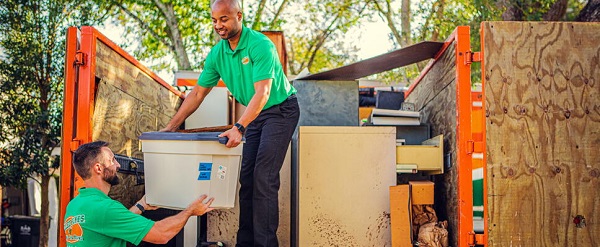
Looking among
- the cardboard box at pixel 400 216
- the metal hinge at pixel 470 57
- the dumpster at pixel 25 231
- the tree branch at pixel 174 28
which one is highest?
the tree branch at pixel 174 28

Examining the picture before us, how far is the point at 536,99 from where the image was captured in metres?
3.78

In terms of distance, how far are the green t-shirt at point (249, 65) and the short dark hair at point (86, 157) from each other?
1018 millimetres

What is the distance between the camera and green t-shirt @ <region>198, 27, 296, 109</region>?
3.90m

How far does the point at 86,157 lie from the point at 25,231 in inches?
277

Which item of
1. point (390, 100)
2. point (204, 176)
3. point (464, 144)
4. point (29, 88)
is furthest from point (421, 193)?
point (29, 88)

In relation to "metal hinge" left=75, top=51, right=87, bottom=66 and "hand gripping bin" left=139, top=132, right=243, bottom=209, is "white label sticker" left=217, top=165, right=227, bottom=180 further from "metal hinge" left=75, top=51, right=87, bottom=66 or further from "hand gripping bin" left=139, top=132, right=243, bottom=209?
"metal hinge" left=75, top=51, right=87, bottom=66

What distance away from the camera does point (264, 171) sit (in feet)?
12.7

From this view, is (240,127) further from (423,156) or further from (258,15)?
(258,15)

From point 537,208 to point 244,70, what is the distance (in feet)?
6.34

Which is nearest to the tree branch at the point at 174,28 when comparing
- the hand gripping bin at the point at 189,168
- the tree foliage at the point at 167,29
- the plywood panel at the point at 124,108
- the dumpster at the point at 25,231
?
the tree foliage at the point at 167,29

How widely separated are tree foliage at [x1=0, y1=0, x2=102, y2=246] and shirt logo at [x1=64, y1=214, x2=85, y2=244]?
536 cm

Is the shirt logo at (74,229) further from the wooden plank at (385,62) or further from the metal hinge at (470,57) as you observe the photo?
the metal hinge at (470,57)

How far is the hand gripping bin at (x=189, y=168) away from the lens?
355 centimetres

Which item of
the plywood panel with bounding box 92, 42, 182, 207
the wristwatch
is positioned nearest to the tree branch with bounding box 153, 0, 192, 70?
the plywood panel with bounding box 92, 42, 182, 207
